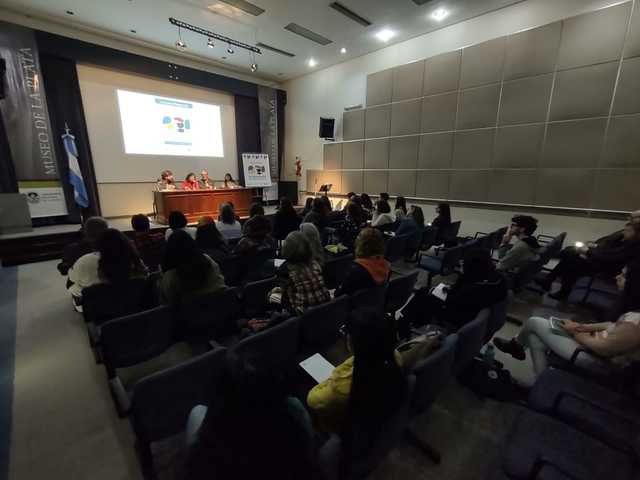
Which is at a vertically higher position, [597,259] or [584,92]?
[584,92]

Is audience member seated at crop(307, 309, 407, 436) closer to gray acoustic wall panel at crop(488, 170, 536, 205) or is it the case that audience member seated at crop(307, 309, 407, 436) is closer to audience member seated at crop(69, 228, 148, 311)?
audience member seated at crop(69, 228, 148, 311)

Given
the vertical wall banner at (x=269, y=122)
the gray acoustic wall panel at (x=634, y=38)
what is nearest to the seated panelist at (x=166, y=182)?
the vertical wall banner at (x=269, y=122)

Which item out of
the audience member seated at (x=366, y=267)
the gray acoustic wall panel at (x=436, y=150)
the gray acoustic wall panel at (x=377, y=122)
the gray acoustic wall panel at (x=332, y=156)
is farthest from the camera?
the gray acoustic wall panel at (x=332, y=156)

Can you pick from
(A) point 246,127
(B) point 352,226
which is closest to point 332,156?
(A) point 246,127

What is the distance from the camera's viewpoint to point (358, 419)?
40.5 inches

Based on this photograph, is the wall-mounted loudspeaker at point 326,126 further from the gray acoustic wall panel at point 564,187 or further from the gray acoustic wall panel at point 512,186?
the gray acoustic wall panel at point 564,187

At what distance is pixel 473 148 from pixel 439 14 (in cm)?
270

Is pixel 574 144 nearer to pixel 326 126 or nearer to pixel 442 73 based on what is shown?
pixel 442 73

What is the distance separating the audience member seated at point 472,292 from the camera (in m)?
1.95

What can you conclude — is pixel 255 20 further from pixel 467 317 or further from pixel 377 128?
pixel 467 317

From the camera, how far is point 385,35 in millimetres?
6410

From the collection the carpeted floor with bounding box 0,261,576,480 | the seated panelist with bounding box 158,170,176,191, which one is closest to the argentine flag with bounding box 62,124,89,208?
the seated panelist with bounding box 158,170,176,191

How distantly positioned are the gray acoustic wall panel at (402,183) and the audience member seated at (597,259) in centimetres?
377

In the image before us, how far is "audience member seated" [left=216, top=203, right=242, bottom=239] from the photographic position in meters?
4.04
